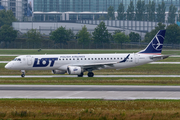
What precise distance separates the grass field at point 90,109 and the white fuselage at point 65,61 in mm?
20983

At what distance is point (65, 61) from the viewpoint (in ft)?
155

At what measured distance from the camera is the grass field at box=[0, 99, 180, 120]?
2011cm

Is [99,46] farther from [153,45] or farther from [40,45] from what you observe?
[153,45]

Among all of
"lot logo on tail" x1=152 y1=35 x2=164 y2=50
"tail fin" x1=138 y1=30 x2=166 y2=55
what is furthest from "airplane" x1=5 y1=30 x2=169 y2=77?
"lot logo on tail" x1=152 y1=35 x2=164 y2=50

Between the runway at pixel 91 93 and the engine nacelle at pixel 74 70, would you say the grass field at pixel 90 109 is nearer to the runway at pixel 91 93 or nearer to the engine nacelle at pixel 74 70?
the runway at pixel 91 93

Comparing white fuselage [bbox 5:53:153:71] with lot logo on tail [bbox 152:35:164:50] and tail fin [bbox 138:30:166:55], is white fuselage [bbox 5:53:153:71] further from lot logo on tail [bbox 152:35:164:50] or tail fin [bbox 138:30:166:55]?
lot logo on tail [bbox 152:35:164:50]

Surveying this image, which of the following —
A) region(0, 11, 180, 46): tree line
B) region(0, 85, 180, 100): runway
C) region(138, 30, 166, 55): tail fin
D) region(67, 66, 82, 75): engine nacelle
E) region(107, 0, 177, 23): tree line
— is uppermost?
region(107, 0, 177, 23): tree line

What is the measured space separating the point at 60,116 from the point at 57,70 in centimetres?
2849

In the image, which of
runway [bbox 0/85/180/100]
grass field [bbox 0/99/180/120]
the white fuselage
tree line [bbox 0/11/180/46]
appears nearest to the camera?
grass field [bbox 0/99/180/120]

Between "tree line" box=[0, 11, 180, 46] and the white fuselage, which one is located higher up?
"tree line" box=[0, 11, 180, 46]

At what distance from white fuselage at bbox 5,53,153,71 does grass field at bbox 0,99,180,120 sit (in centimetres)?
2098

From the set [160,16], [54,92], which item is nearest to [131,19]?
[160,16]

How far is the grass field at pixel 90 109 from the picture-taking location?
20109 millimetres

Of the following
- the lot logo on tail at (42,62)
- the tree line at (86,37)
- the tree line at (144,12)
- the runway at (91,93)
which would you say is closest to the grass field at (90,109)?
the runway at (91,93)
